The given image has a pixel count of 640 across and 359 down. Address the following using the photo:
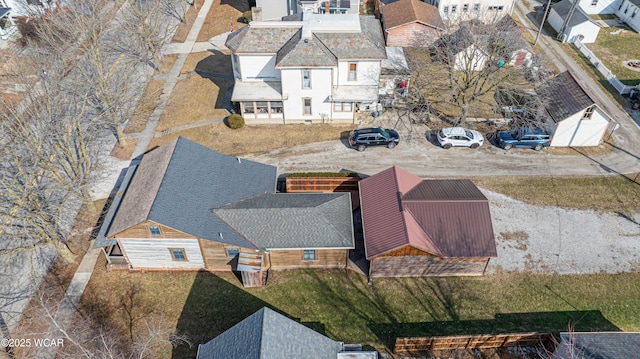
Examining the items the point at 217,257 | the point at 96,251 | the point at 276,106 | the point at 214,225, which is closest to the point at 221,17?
the point at 276,106

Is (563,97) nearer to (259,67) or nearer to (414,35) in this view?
(414,35)

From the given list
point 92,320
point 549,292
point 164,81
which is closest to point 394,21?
point 164,81

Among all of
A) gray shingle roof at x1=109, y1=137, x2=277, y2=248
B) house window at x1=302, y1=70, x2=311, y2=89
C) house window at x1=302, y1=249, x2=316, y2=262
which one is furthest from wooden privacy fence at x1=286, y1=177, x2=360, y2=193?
house window at x1=302, y1=70, x2=311, y2=89

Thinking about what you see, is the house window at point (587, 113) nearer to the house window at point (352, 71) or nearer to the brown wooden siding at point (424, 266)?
the brown wooden siding at point (424, 266)

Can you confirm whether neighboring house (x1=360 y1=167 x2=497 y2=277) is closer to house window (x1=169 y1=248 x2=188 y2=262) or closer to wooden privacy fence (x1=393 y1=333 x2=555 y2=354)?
wooden privacy fence (x1=393 y1=333 x2=555 y2=354)

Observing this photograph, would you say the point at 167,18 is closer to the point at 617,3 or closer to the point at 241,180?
the point at 241,180

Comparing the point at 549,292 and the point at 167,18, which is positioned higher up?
the point at 167,18

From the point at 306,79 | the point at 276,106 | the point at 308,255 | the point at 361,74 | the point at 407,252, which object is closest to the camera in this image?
the point at 407,252

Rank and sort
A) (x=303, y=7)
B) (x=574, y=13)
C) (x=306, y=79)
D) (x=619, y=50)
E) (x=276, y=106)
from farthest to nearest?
(x=574, y=13) < (x=619, y=50) < (x=303, y=7) < (x=276, y=106) < (x=306, y=79)

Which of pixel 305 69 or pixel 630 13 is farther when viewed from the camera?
pixel 630 13
